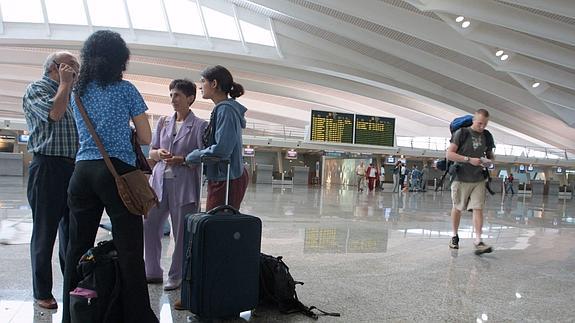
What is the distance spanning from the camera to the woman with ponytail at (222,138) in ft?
9.76

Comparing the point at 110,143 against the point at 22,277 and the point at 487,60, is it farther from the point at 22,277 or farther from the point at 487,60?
the point at 487,60

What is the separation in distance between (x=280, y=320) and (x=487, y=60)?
66.7ft

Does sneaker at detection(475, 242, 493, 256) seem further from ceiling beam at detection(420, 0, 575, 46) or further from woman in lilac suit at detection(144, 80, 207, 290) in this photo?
ceiling beam at detection(420, 0, 575, 46)

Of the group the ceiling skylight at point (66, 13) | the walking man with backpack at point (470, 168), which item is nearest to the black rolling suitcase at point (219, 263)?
the walking man with backpack at point (470, 168)

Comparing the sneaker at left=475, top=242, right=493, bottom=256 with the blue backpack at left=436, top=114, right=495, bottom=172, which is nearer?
the sneaker at left=475, top=242, right=493, bottom=256

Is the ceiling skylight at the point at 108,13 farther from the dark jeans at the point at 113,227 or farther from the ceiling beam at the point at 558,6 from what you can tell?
the dark jeans at the point at 113,227

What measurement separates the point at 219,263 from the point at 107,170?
84 cm

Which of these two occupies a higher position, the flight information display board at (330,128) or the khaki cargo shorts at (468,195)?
the flight information display board at (330,128)

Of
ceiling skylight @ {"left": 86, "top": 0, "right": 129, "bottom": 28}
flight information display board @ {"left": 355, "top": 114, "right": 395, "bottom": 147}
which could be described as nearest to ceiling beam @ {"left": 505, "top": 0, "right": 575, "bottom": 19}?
flight information display board @ {"left": 355, "top": 114, "right": 395, "bottom": 147}

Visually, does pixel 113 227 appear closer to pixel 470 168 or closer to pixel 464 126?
pixel 470 168

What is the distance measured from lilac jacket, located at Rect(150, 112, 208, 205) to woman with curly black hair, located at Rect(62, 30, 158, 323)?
3.29ft

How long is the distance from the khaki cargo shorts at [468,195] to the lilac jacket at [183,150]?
12.3 feet

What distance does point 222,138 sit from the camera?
2.95m

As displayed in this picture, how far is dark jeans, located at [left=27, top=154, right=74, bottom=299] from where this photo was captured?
277cm
